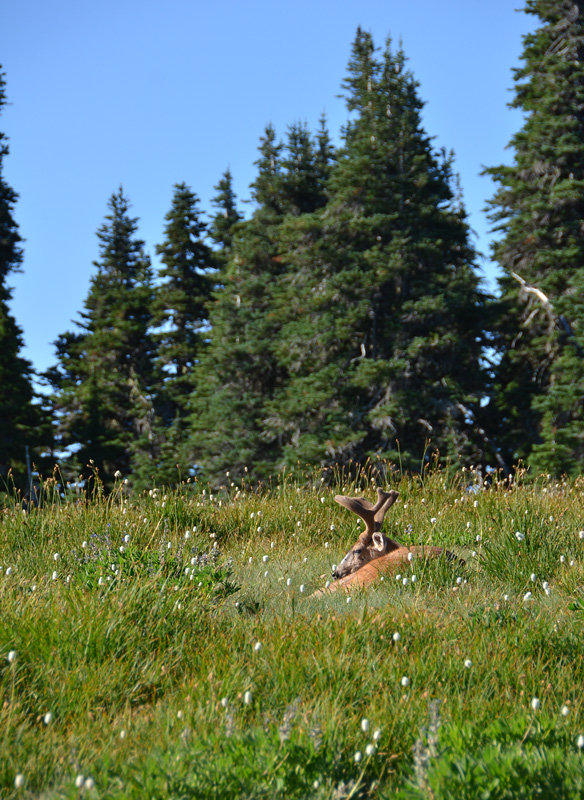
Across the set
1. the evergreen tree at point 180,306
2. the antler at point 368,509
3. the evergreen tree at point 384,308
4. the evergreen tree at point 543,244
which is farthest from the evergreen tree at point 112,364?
the antler at point 368,509

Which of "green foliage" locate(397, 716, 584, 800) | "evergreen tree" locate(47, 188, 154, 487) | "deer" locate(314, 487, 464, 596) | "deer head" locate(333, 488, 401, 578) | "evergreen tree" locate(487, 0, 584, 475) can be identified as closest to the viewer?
"green foliage" locate(397, 716, 584, 800)

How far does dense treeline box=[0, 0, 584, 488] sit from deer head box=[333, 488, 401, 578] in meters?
12.7

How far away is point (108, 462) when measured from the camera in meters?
33.4

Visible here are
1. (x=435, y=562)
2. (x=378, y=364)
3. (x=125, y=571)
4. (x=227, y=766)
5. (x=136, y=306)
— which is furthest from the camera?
(x=136, y=306)

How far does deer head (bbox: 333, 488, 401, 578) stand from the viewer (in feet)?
18.8

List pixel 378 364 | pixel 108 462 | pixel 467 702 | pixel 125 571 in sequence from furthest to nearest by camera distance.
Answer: pixel 108 462 < pixel 378 364 < pixel 125 571 < pixel 467 702

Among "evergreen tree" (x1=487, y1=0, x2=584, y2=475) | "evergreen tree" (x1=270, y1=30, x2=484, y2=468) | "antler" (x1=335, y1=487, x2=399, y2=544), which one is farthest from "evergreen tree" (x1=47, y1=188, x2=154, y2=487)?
"antler" (x1=335, y1=487, x2=399, y2=544)

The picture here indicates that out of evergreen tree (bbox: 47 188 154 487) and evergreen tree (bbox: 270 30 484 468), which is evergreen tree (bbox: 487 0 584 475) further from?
evergreen tree (bbox: 47 188 154 487)

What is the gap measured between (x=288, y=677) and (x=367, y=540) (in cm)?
261

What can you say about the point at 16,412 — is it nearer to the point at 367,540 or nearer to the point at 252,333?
the point at 252,333

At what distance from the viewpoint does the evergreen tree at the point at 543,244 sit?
2162 cm

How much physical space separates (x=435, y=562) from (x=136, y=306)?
32458 mm

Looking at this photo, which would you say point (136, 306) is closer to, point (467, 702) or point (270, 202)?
point (270, 202)

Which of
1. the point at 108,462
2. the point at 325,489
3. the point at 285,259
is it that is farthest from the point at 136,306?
the point at 325,489
